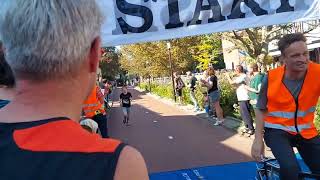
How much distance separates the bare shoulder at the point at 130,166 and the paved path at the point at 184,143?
8090 mm

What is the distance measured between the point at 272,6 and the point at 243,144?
6996 mm

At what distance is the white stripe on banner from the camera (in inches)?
202

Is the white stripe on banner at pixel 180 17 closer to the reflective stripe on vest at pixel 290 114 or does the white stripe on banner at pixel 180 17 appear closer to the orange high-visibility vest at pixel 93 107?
the reflective stripe on vest at pixel 290 114

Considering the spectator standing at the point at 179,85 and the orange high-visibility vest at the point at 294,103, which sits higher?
the orange high-visibility vest at the point at 294,103

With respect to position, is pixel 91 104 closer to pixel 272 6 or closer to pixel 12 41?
pixel 272 6

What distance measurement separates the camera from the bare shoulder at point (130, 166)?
1.25 metres

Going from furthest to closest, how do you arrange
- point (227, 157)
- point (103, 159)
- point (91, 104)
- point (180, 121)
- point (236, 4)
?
point (180, 121), point (227, 157), point (91, 104), point (236, 4), point (103, 159)

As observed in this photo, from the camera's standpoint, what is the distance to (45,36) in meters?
1.33

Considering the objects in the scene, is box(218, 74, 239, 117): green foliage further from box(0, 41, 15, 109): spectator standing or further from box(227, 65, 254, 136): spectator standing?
box(0, 41, 15, 109): spectator standing

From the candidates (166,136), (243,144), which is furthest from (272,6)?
(166,136)

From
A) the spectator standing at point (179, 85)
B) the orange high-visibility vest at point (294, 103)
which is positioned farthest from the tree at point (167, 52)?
the orange high-visibility vest at point (294, 103)

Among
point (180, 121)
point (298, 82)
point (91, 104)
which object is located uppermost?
point (298, 82)

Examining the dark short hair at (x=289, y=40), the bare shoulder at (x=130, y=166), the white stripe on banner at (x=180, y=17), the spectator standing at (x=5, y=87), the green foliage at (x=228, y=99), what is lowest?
the green foliage at (x=228, y=99)

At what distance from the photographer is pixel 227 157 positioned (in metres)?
10.3
